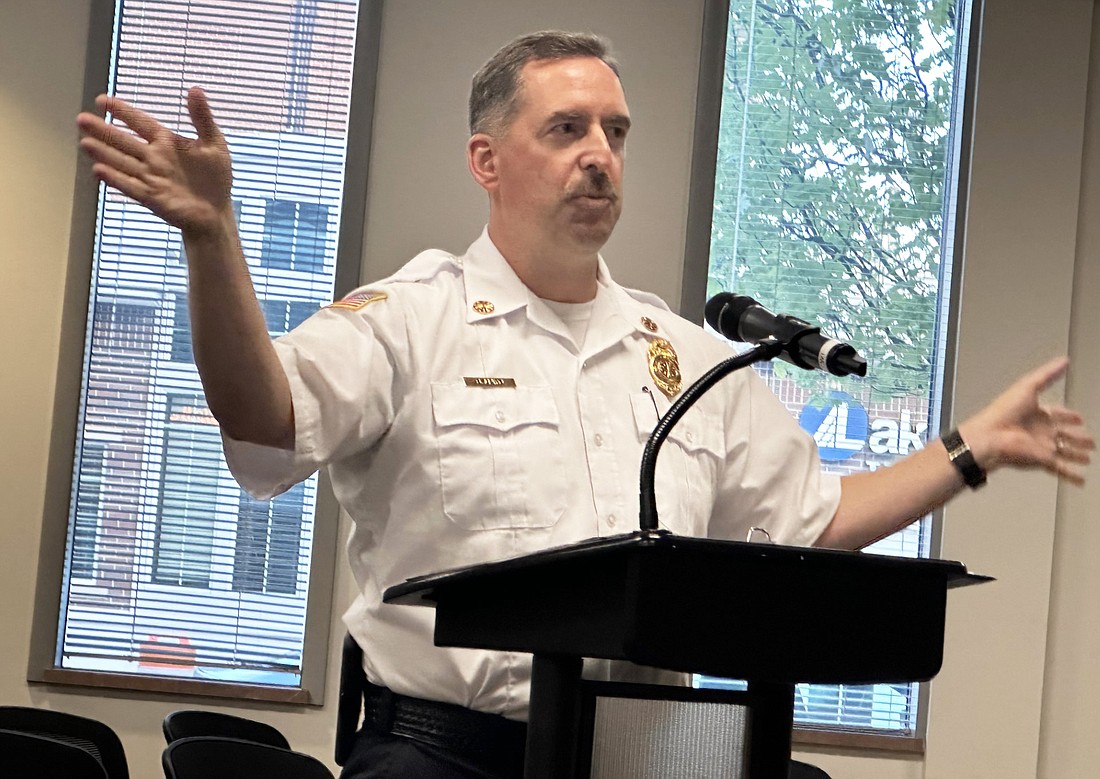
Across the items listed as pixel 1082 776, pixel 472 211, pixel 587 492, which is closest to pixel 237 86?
pixel 472 211

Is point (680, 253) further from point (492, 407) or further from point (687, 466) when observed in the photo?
point (492, 407)

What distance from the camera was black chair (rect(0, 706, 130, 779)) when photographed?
10.3 feet

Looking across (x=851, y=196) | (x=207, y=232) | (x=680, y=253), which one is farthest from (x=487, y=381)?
(x=851, y=196)

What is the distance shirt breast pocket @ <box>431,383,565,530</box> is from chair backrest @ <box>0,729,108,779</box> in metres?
1.20

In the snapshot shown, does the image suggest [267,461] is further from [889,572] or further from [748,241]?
[748,241]

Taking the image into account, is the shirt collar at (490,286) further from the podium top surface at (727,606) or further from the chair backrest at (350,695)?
the podium top surface at (727,606)

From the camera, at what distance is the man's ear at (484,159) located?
1996 millimetres

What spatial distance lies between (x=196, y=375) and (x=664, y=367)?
2975 mm

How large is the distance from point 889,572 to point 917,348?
12.0ft

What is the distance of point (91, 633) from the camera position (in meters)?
4.43

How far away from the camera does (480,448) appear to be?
5.40 ft

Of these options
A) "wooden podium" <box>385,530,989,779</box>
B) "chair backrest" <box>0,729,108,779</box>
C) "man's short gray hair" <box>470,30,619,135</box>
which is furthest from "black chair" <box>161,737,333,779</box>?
"wooden podium" <box>385,530,989,779</box>

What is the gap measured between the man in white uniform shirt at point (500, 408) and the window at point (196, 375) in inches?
102

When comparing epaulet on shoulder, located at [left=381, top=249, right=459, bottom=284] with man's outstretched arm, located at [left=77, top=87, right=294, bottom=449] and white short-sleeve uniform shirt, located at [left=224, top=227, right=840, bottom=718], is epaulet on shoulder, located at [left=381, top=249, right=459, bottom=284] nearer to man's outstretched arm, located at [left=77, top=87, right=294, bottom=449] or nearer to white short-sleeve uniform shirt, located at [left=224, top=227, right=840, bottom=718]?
white short-sleeve uniform shirt, located at [left=224, top=227, right=840, bottom=718]
